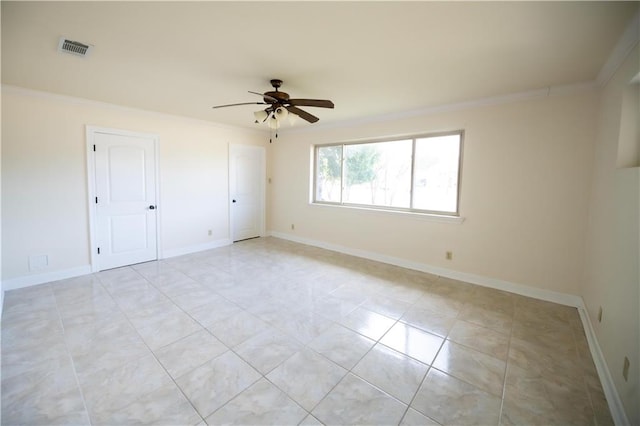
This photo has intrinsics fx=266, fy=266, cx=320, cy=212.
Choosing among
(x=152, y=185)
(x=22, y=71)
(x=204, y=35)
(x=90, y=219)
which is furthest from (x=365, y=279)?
(x=22, y=71)

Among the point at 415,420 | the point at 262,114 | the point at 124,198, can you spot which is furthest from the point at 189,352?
the point at 124,198

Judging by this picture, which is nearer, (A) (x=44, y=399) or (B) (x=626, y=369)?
(B) (x=626, y=369)

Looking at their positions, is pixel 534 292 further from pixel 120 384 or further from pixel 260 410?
pixel 120 384

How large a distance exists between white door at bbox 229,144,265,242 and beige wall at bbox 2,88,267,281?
0.93 metres

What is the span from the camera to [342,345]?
2227mm

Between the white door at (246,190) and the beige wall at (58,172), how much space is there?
3.05 feet

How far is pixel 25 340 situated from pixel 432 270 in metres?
4.45

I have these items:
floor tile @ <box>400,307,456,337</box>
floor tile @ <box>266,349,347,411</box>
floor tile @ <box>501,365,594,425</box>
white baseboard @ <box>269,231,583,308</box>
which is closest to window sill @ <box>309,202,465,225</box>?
white baseboard @ <box>269,231,583,308</box>

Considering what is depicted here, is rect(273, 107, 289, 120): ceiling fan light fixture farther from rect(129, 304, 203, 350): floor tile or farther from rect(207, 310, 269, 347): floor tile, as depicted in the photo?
rect(129, 304, 203, 350): floor tile

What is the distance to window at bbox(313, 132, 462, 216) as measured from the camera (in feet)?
12.6

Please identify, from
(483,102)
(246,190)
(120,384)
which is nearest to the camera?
(120,384)

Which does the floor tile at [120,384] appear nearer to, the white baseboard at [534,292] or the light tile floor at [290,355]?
the light tile floor at [290,355]

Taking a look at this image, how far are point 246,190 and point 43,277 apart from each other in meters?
3.31

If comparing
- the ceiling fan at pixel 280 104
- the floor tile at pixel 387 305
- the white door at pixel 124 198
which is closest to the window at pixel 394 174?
the floor tile at pixel 387 305
